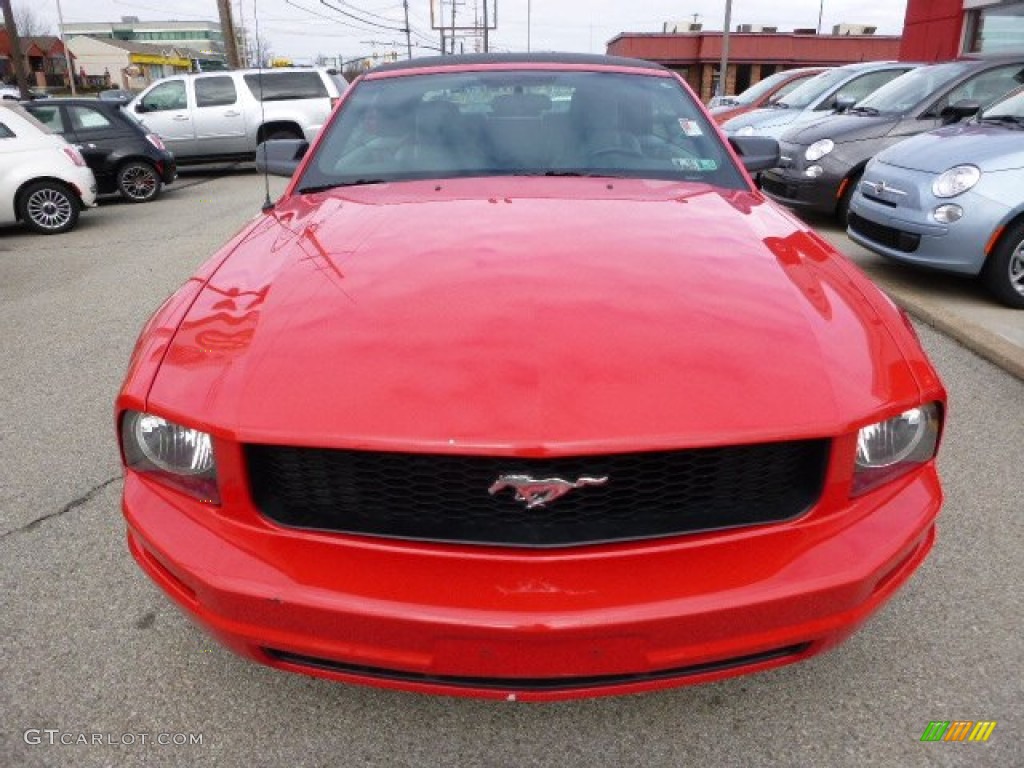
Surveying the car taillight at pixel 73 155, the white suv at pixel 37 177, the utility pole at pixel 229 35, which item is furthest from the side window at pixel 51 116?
the utility pole at pixel 229 35

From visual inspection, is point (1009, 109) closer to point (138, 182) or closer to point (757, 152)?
point (757, 152)

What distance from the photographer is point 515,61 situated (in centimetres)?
350

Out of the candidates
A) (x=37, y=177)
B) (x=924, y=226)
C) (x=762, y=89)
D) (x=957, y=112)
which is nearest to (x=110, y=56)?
(x=762, y=89)

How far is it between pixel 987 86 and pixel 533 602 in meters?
8.71

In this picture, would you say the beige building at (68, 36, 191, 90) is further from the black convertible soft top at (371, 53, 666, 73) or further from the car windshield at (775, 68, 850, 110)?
the black convertible soft top at (371, 53, 666, 73)

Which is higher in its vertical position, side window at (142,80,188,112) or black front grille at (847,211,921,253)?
side window at (142,80,188,112)

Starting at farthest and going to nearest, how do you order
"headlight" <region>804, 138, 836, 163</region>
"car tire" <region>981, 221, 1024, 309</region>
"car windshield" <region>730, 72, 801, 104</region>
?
"car windshield" <region>730, 72, 801, 104</region> → "headlight" <region>804, 138, 836, 163</region> → "car tire" <region>981, 221, 1024, 309</region>

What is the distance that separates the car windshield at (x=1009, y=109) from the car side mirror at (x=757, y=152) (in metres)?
3.38

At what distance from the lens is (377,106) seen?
10.5ft

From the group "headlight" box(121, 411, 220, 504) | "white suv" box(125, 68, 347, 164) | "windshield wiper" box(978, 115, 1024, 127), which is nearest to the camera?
"headlight" box(121, 411, 220, 504)

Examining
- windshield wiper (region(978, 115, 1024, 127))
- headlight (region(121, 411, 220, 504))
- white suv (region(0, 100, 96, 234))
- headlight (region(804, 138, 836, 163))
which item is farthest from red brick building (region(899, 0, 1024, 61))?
headlight (region(121, 411, 220, 504))

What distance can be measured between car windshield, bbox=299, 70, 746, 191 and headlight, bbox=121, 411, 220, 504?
1.45 m

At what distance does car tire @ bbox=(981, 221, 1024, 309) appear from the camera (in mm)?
5012

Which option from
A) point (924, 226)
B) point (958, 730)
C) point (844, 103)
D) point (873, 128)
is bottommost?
point (958, 730)
